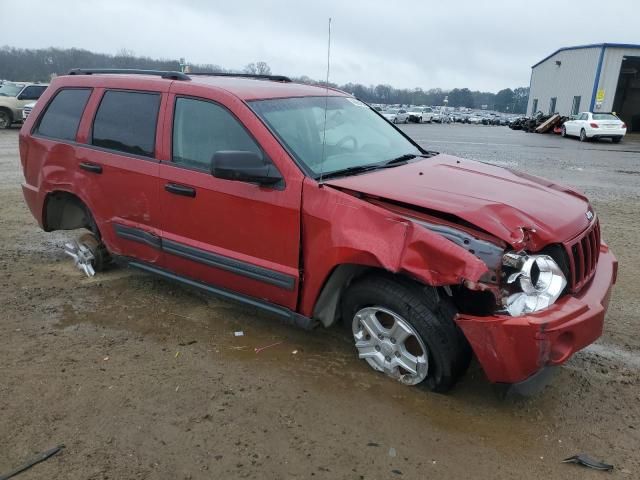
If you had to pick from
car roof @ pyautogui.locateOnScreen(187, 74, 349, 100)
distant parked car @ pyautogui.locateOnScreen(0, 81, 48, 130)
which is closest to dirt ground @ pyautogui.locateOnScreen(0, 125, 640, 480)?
car roof @ pyautogui.locateOnScreen(187, 74, 349, 100)

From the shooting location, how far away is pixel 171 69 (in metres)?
10.6

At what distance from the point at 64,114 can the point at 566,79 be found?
145ft

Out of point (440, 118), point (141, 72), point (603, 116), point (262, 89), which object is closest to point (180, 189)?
point (262, 89)

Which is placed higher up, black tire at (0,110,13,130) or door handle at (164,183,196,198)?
door handle at (164,183,196,198)

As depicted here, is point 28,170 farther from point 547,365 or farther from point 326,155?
point 547,365

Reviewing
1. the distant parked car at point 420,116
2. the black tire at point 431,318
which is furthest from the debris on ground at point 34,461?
the distant parked car at point 420,116

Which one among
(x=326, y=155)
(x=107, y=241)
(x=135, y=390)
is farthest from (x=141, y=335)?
(x=326, y=155)

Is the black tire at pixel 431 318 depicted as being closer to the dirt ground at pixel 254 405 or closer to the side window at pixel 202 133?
the dirt ground at pixel 254 405

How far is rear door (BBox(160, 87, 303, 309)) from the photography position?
3.34 meters

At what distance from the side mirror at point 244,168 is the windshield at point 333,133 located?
22 cm

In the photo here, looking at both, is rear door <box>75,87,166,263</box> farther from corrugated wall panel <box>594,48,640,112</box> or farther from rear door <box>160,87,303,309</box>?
corrugated wall panel <box>594,48,640,112</box>

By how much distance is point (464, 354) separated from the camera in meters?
3.02

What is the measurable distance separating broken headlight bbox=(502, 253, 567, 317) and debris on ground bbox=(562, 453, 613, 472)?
0.75 metres

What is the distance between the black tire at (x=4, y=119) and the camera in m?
20.0
